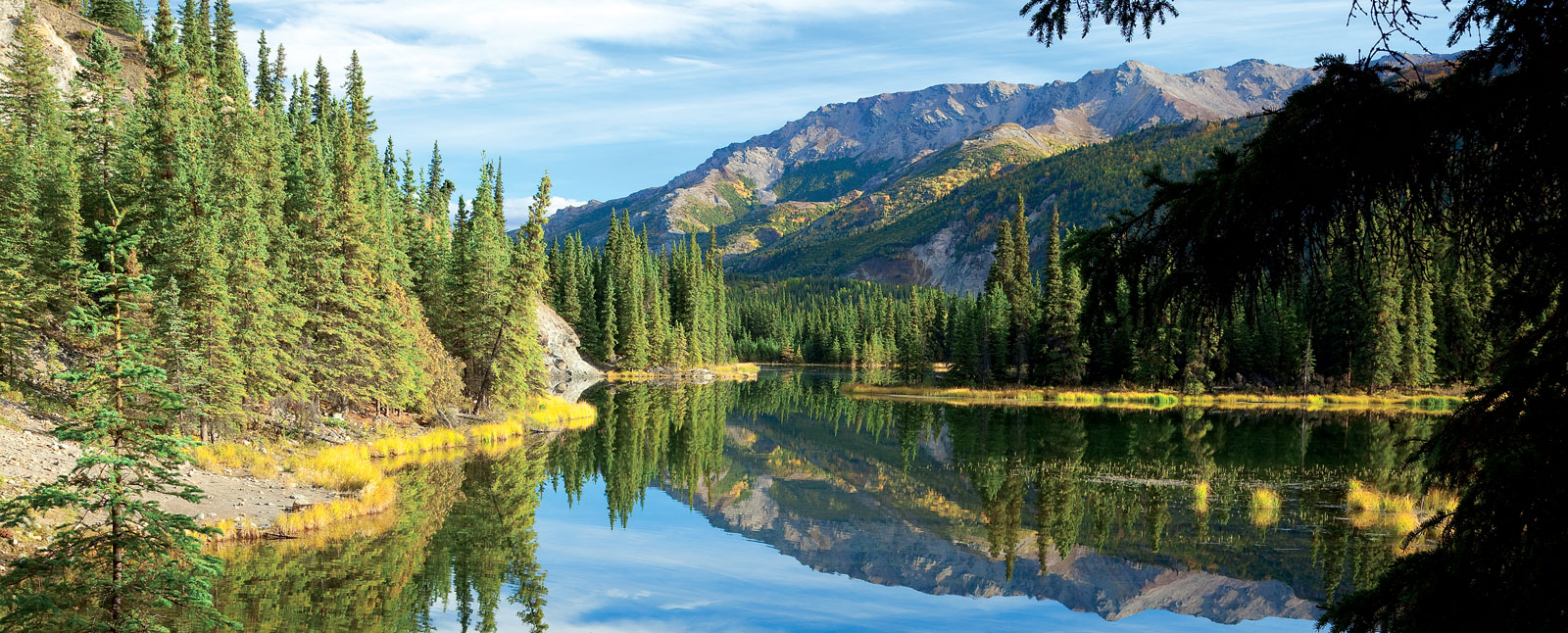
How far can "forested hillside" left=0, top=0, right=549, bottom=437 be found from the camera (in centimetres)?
3072

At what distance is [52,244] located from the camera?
110 ft

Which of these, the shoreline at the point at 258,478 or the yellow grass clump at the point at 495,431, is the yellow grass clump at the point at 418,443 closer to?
the shoreline at the point at 258,478

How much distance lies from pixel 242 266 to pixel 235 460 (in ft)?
26.1

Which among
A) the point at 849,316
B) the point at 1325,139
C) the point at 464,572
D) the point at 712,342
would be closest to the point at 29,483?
the point at 464,572

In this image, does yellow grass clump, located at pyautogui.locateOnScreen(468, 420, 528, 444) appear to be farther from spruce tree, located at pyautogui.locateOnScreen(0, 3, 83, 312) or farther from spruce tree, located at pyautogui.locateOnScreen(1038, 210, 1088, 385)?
spruce tree, located at pyautogui.locateOnScreen(1038, 210, 1088, 385)

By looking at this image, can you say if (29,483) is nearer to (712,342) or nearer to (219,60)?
(219,60)

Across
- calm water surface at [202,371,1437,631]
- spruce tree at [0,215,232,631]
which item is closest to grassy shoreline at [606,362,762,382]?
calm water surface at [202,371,1437,631]

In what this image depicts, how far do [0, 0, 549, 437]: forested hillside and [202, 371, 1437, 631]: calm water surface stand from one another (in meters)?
6.52

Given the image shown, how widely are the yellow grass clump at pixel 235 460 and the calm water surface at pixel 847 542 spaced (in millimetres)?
4432

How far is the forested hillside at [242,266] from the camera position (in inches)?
1209

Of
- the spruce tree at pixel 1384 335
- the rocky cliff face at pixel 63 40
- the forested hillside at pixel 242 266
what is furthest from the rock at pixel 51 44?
the spruce tree at pixel 1384 335

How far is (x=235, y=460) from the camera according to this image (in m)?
28.8

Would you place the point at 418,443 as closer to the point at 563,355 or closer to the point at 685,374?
the point at 563,355

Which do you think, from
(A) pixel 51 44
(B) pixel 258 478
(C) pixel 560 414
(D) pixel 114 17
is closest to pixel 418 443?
(B) pixel 258 478
